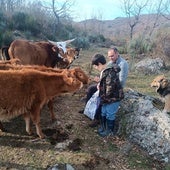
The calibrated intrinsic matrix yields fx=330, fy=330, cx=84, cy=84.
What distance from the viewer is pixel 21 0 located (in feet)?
144

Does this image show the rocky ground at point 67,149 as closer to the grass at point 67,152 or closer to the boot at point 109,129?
the grass at point 67,152

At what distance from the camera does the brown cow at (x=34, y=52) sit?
31.2 ft

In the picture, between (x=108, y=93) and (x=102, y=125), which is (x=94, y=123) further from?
(x=108, y=93)

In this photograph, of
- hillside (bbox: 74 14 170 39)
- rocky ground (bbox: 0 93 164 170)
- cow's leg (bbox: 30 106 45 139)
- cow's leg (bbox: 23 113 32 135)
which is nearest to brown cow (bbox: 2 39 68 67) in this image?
rocky ground (bbox: 0 93 164 170)

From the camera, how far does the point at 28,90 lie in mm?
5672

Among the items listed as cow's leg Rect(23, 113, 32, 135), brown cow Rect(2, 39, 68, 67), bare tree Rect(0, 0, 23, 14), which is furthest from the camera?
bare tree Rect(0, 0, 23, 14)

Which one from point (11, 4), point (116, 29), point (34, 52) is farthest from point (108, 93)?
point (116, 29)

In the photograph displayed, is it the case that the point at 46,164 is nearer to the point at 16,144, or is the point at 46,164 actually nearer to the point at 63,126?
the point at 16,144

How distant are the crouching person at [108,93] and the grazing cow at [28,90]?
1.79 ft

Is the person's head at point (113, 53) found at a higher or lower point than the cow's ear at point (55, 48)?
higher

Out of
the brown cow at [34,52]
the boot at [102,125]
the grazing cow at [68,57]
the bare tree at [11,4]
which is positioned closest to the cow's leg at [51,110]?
the boot at [102,125]

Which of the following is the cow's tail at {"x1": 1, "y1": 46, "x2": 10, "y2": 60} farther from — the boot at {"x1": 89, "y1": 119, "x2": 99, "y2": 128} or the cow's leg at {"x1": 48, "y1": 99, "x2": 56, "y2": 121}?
the boot at {"x1": 89, "y1": 119, "x2": 99, "y2": 128}

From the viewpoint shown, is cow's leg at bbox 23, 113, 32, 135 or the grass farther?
cow's leg at bbox 23, 113, 32, 135

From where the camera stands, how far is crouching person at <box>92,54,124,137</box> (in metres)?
6.15
